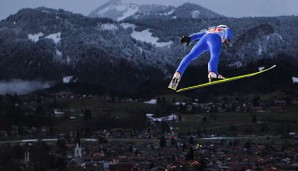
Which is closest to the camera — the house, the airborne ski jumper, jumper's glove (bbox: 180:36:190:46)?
jumper's glove (bbox: 180:36:190:46)

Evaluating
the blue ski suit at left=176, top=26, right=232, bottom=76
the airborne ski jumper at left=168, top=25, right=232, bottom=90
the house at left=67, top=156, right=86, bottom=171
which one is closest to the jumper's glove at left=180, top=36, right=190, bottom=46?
the airborne ski jumper at left=168, top=25, right=232, bottom=90

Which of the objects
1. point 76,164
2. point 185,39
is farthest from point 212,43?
point 76,164

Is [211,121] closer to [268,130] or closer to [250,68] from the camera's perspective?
[268,130]

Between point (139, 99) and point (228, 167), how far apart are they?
9195 centimetres

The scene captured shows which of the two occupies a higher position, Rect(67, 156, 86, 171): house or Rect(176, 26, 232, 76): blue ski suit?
Rect(176, 26, 232, 76): blue ski suit

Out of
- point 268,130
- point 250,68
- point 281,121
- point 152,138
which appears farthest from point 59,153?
point 250,68

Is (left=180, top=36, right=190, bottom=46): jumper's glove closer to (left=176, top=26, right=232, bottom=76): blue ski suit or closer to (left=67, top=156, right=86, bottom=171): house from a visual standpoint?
(left=176, top=26, right=232, bottom=76): blue ski suit

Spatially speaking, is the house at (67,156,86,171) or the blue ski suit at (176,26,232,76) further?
the house at (67,156,86,171)

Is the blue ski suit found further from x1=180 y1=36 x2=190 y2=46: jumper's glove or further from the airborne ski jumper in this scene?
x1=180 y1=36 x2=190 y2=46: jumper's glove

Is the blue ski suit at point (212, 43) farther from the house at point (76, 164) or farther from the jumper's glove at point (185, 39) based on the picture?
the house at point (76, 164)

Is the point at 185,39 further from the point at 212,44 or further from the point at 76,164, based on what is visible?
the point at 76,164

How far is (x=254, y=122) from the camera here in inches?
5089

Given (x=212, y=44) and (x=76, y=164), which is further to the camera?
(x=76, y=164)

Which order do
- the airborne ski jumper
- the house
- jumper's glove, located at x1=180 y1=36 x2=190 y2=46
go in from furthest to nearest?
the house → the airborne ski jumper → jumper's glove, located at x1=180 y1=36 x2=190 y2=46
